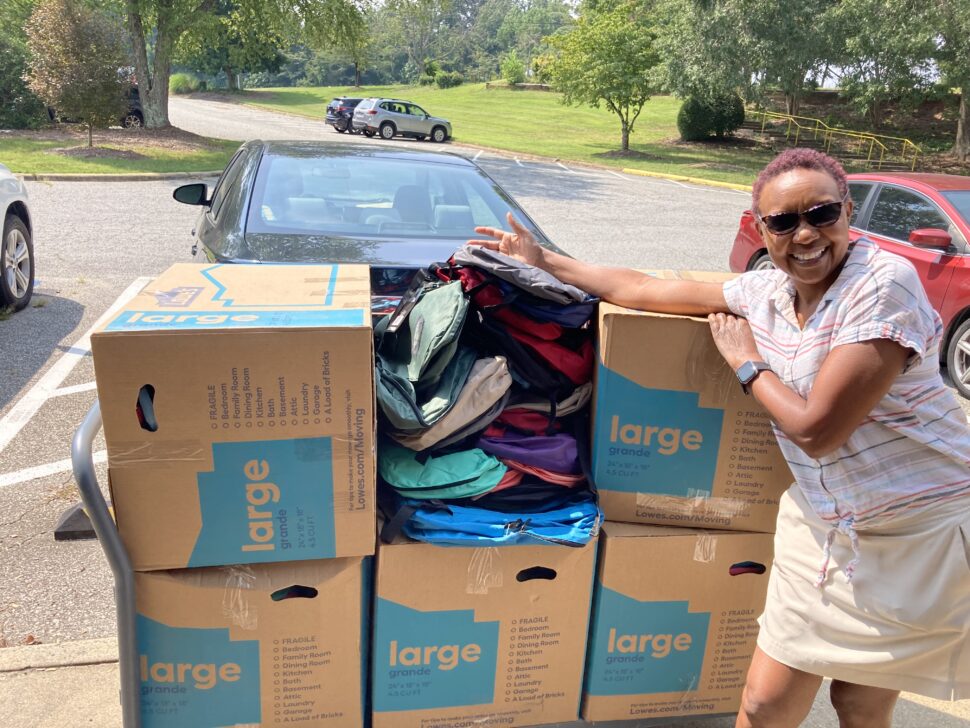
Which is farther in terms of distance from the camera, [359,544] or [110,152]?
[110,152]

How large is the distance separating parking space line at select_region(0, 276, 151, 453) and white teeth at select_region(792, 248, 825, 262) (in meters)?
3.12

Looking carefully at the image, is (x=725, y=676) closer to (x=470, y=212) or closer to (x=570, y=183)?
(x=470, y=212)

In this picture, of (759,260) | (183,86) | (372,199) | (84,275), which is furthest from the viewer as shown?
(183,86)

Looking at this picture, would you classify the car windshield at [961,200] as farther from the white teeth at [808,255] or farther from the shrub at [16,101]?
the shrub at [16,101]

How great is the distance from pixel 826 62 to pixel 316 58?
214ft

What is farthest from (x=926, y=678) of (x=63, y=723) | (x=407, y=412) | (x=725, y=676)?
(x=63, y=723)

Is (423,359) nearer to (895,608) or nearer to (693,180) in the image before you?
(895,608)

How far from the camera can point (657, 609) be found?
88.0 inches

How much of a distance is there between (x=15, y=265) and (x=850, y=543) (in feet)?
21.5

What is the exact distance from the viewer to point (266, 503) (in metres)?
1.87

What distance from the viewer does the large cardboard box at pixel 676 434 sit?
211cm

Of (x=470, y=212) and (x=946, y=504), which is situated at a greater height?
(x=470, y=212)

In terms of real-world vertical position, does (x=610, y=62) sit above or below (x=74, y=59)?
above

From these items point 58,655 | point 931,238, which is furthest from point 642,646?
point 931,238
